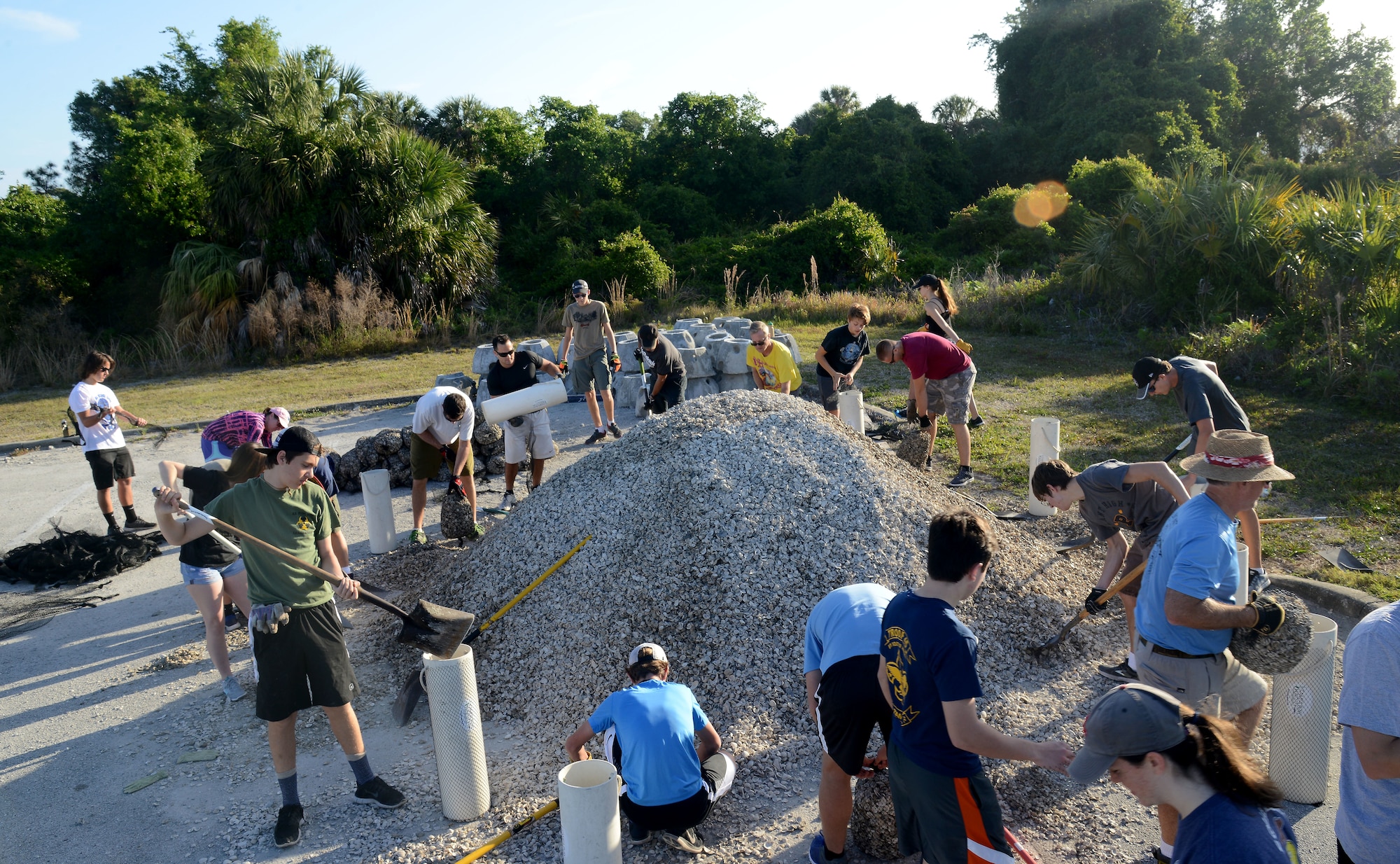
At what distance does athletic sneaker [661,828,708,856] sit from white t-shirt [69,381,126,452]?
6.57 m

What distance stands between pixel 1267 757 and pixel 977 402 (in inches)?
290

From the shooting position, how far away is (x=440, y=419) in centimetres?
702

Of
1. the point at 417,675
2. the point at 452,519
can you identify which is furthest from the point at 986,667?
the point at 452,519

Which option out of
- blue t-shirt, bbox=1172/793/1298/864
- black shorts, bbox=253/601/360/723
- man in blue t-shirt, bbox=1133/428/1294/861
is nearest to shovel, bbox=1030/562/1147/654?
man in blue t-shirt, bbox=1133/428/1294/861

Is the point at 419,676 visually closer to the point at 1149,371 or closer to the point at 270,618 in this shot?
the point at 270,618

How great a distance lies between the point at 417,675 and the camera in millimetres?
4496

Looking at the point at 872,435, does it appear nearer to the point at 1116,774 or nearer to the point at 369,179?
the point at 1116,774

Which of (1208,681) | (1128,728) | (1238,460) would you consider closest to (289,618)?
(1128,728)

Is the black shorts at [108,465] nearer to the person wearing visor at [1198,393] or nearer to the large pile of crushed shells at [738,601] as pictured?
the large pile of crushed shells at [738,601]

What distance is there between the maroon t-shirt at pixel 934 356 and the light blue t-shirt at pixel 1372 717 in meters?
5.62

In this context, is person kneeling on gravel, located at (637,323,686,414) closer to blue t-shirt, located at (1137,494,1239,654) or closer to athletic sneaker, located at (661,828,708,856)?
athletic sneaker, located at (661,828,708,856)

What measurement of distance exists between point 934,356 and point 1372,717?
19.1 feet

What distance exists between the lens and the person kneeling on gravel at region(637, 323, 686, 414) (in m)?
8.77

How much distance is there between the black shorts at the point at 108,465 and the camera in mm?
7703
